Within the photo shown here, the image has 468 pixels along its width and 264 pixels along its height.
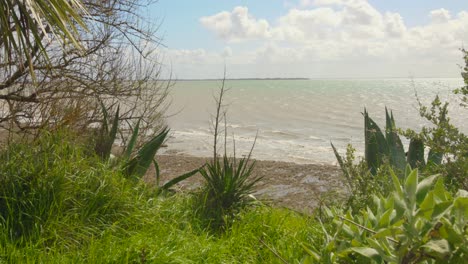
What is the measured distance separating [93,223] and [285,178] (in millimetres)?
8527

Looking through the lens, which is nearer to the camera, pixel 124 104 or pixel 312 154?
pixel 124 104

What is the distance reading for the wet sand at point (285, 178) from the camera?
9.24 m

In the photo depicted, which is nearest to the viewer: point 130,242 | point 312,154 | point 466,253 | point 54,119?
point 466,253

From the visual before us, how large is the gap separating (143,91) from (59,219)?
4.46 m

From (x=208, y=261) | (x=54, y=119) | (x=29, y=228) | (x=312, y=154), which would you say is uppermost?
(x=54, y=119)

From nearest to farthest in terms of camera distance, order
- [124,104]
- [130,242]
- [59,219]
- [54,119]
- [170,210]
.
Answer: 1. [130,242]
2. [59,219]
3. [170,210]
4. [54,119]
5. [124,104]

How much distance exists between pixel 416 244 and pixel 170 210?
11.1 feet

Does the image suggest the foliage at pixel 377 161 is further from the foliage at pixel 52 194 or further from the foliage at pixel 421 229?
the foliage at pixel 421 229

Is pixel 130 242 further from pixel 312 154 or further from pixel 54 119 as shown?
pixel 312 154

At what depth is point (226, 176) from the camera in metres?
4.86

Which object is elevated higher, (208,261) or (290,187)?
(208,261)

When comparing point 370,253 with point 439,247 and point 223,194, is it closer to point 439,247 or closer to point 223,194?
point 439,247

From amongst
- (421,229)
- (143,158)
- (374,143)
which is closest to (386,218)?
(421,229)

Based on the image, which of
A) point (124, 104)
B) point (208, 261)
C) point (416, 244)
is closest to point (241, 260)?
point (208, 261)
